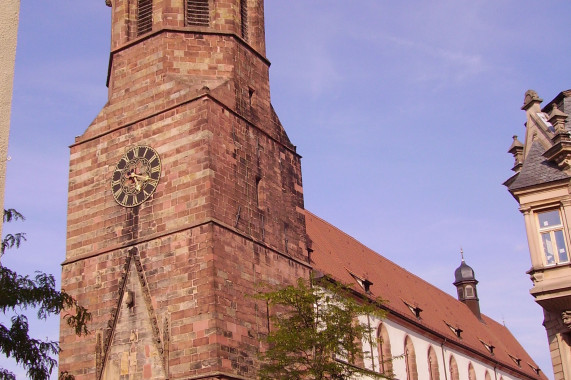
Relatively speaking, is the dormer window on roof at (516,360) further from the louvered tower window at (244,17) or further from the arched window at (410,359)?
the louvered tower window at (244,17)

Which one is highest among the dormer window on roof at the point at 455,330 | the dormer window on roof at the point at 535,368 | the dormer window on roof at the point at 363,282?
the dormer window on roof at the point at 363,282

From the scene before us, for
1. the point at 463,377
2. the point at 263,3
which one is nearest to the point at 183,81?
the point at 263,3

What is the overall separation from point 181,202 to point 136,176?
1.77m

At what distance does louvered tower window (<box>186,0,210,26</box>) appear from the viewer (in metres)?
22.1

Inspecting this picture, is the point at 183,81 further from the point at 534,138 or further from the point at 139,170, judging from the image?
the point at 534,138

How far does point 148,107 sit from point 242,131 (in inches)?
103

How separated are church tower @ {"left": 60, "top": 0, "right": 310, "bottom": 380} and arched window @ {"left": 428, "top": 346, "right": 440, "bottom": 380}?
38.4 feet

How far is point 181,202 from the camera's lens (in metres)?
19.5

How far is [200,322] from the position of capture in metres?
18.0

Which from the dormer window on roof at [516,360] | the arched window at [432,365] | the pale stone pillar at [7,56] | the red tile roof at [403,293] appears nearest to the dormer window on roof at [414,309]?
the red tile roof at [403,293]

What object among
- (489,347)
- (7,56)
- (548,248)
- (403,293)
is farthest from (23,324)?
(489,347)

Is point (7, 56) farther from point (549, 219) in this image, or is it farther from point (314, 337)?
point (549, 219)

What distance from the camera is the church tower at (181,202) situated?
18484 mm

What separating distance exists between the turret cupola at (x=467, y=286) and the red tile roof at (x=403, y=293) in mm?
2345
